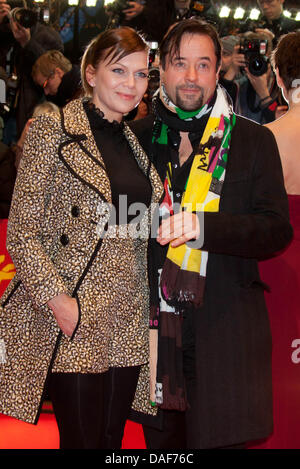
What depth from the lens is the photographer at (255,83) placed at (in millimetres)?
4848

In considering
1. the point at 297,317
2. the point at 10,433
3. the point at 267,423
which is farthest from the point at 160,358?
the point at 10,433

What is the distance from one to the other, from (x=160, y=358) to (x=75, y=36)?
4.74 metres

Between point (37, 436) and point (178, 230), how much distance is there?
186cm

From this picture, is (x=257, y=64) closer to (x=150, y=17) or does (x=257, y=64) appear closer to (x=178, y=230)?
(x=150, y=17)

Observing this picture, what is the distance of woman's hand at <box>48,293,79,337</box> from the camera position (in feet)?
5.89

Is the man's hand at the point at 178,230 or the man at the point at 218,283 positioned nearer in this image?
the man's hand at the point at 178,230

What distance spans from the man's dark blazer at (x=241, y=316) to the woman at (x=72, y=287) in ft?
0.86

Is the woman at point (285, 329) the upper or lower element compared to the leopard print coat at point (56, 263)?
lower

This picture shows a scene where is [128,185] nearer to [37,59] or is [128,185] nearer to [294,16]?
[37,59]

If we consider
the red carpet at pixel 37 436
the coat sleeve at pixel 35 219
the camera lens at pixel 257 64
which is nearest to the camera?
the coat sleeve at pixel 35 219

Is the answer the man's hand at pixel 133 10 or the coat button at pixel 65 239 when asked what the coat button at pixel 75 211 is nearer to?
the coat button at pixel 65 239

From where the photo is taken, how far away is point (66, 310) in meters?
1.79

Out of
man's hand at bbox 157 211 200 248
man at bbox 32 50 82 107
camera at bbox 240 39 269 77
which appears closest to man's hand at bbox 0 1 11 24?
man at bbox 32 50 82 107

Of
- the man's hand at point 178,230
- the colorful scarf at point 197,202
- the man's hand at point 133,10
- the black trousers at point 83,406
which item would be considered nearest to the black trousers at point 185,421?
the colorful scarf at point 197,202
